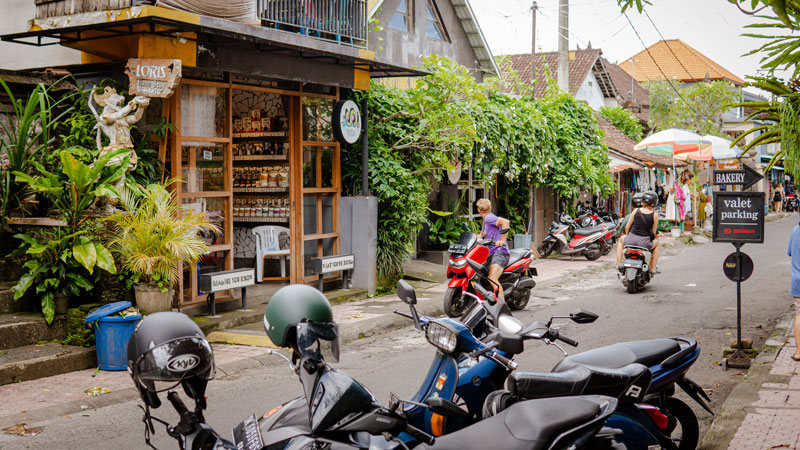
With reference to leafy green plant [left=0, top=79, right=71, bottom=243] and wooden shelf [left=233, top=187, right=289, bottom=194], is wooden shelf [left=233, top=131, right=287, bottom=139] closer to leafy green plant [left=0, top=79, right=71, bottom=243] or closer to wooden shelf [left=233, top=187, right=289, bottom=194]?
wooden shelf [left=233, top=187, right=289, bottom=194]

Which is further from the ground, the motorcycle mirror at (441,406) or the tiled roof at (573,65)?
the tiled roof at (573,65)

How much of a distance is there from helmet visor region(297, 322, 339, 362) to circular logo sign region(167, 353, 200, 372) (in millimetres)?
427

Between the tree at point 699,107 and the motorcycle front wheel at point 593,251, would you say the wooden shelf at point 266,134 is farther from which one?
the tree at point 699,107

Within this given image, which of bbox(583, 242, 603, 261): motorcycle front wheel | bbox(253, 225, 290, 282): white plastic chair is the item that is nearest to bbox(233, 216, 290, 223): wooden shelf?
bbox(253, 225, 290, 282): white plastic chair

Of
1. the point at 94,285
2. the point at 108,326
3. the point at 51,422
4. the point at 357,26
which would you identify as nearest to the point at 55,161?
the point at 94,285

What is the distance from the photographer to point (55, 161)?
940 centimetres

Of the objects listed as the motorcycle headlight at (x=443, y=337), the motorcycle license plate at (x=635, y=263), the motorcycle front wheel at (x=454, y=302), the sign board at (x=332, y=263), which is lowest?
the motorcycle front wheel at (x=454, y=302)

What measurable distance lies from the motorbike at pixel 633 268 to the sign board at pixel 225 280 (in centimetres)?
696

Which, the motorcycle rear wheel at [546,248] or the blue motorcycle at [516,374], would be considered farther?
the motorcycle rear wheel at [546,248]

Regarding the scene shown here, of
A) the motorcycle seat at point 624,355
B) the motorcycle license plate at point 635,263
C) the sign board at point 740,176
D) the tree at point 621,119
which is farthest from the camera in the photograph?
the tree at point 621,119

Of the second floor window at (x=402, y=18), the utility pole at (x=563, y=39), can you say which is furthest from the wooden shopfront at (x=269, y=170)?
the utility pole at (x=563, y=39)

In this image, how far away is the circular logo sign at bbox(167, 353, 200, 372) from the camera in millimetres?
3082

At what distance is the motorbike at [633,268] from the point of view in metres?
14.1

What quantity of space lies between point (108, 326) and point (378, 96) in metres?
7.31
